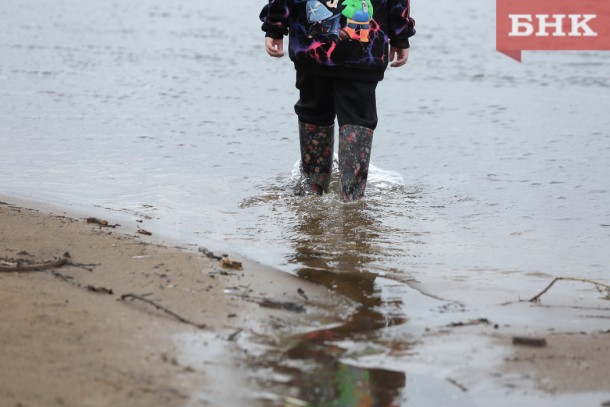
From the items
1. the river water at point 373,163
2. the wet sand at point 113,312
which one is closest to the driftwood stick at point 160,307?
the wet sand at point 113,312

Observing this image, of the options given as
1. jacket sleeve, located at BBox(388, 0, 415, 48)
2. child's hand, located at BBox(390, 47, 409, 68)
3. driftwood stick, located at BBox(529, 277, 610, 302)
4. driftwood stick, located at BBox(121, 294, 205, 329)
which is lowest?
driftwood stick, located at BBox(529, 277, 610, 302)

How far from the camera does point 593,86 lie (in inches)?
364

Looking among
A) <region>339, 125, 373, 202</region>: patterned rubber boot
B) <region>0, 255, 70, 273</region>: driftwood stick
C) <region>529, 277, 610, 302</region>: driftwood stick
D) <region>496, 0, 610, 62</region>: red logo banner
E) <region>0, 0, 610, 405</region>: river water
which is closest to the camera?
<region>0, 255, 70, 273</region>: driftwood stick

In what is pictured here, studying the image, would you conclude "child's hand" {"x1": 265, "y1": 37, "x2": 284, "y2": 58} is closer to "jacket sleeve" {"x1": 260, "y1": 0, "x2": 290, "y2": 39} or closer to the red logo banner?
"jacket sleeve" {"x1": 260, "y1": 0, "x2": 290, "y2": 39}

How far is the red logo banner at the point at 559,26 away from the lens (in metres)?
11.5

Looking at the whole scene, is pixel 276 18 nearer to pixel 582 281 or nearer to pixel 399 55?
pixel 399 55

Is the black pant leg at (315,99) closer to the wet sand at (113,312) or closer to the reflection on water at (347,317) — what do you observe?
the reflection on water at (347,317)

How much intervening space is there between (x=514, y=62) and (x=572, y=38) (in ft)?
5.42

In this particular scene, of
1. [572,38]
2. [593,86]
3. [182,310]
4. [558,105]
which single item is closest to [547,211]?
[182,310]

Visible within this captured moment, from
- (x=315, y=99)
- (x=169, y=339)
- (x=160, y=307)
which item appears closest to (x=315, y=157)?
(x=315, y=99)

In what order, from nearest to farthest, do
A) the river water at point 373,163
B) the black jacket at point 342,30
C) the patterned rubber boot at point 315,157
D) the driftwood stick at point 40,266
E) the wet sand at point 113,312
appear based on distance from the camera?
1. the wet sand at point 113,312
2. the driftwood stick at point 40,266
3. the river water at point 373,163
4. the black jacket at point 342,30
5. the patterned rubber boot at point 315,157

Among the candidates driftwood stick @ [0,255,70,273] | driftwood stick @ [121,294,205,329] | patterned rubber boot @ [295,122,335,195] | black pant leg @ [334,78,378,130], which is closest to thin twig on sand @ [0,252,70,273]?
driftwood stick @ [0,255,70,273]

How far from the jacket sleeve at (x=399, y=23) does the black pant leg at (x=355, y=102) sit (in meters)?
0.24

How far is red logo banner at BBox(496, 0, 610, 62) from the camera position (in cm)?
1152
